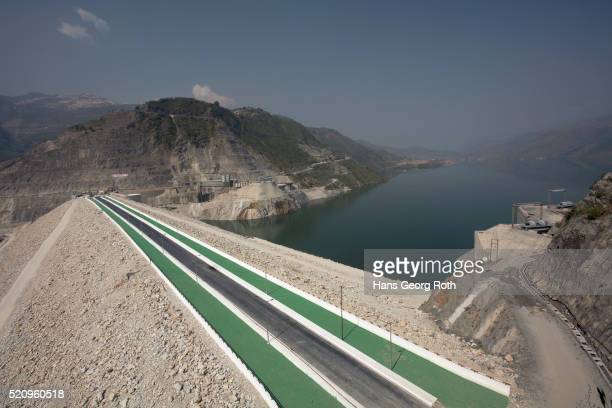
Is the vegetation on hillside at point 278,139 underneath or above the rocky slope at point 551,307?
above

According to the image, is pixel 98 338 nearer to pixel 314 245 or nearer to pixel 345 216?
pixel 314 245

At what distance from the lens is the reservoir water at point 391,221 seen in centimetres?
5119

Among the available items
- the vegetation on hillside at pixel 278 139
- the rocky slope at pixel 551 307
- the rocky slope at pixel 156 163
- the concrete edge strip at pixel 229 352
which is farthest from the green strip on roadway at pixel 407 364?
the vegetation on hillside at pixel 278 139

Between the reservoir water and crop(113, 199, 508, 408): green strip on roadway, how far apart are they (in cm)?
2436

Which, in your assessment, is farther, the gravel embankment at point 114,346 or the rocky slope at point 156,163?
the rocky slope at point 156,163

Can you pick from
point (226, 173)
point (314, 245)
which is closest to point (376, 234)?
point (314, 245)

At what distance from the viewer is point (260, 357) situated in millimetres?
13445

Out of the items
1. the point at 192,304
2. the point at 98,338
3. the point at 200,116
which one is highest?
the point at 200,116

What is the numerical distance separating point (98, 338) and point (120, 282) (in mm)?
6739

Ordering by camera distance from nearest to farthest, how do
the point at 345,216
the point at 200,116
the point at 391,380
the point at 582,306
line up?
the point at 391,380, the point at 582,306, the point at 345,216, the point at 200,116

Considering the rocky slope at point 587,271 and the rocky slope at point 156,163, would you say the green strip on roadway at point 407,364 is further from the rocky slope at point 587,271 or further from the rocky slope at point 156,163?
the rocky slope at point 156,163

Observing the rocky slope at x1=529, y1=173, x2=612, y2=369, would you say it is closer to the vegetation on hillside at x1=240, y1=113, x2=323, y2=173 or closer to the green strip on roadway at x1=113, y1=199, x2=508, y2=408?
the green strip on roadway at x1=113, y1=199, x2=508, y2=408

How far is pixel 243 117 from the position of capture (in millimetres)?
Answer: 168500

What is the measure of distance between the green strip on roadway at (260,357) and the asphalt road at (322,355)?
0.68 m
